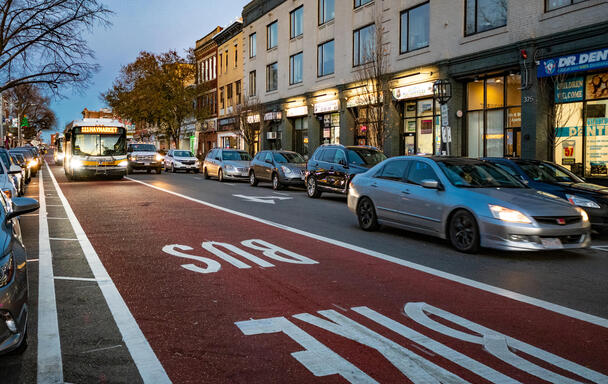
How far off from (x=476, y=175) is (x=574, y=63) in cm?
1030

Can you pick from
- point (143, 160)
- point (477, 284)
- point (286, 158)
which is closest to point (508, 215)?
point (477, 284)

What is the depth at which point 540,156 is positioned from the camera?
18938 millimetres

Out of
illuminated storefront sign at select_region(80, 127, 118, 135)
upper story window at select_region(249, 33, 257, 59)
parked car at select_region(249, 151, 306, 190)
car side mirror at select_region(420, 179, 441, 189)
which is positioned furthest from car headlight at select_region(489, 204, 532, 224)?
upper story window at select_region(249, 33, 257, 59)

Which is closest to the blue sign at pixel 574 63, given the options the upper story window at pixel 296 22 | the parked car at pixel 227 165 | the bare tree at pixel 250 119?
the parked car at pixel 227 165

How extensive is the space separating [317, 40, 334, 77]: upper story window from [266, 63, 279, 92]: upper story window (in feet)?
22.5

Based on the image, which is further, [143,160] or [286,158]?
[143,160]

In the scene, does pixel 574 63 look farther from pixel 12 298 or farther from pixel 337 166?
pixel 12 298

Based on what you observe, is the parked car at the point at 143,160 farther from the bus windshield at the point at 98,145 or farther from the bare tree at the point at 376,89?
the bare tree at the point at 376,89

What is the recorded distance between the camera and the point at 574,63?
17.4 metres

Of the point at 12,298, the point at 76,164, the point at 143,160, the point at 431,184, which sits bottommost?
the point at 12,298

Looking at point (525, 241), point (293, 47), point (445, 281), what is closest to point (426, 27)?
point (293, 47)

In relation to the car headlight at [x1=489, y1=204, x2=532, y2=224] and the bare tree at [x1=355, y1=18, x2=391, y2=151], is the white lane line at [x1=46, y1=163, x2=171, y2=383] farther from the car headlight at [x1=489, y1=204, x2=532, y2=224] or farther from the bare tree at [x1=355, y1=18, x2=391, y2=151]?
the bare tree at [x1=355, y1=18, x2=391, y2=151]

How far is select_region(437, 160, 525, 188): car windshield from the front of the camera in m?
9.23

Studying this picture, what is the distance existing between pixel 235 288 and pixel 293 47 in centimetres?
3299
